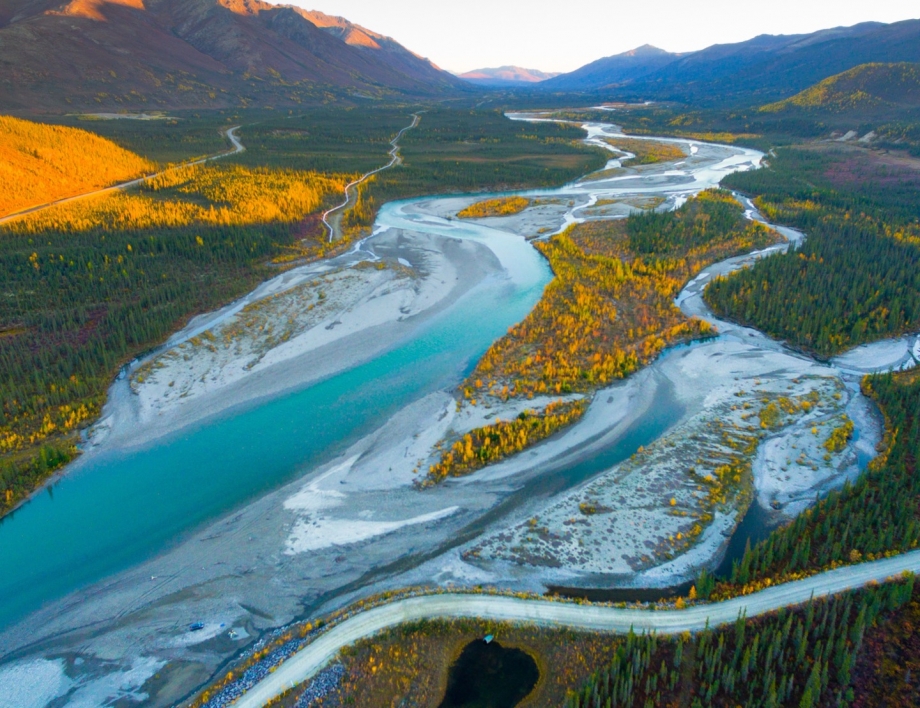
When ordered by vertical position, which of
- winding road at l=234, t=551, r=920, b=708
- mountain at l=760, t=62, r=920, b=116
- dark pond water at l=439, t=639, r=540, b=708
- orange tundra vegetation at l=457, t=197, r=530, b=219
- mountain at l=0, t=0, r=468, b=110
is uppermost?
mountain at l=0, t=0, r=468, b=110

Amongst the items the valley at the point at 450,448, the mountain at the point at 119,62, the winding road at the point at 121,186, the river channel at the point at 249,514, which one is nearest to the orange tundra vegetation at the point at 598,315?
the valley at the point at 450,448

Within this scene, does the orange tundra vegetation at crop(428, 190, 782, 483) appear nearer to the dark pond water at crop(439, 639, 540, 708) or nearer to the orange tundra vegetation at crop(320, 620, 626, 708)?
the orange tundra vegetation at crop(320, 620, 626, 708)

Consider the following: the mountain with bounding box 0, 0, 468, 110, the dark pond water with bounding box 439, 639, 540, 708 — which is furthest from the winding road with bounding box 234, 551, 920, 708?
the mountain with bounding box 0, 0, 468, 110

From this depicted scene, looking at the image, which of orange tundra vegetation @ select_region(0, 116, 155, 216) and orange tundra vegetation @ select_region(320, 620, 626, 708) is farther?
orange tundra vegetation @ select_region(0, 116, 155, 216)

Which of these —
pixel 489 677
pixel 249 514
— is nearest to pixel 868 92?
pixel 489 677

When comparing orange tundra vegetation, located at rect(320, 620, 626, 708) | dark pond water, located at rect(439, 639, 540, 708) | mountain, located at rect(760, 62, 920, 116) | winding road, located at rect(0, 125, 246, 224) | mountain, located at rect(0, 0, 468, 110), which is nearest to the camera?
orange tundra vegetation, located at rect(320, 620, 626, 708)

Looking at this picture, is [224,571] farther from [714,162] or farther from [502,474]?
[714,162]

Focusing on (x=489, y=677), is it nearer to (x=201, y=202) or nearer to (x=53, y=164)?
(x=201, y=202)
